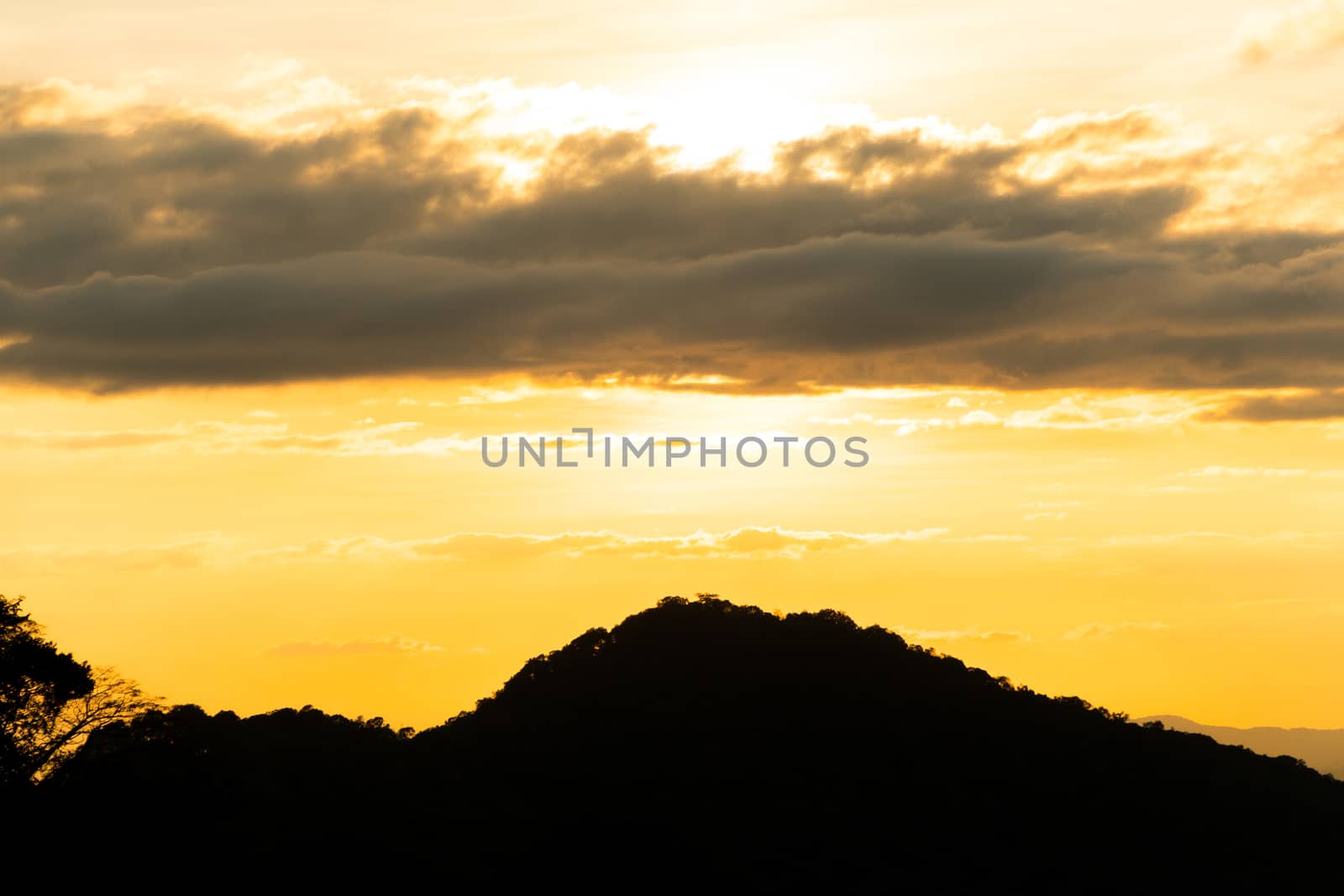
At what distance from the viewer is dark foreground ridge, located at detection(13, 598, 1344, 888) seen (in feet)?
331

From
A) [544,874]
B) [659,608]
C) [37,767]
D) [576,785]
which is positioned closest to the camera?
[37,767]

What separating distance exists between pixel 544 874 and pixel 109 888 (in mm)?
31552

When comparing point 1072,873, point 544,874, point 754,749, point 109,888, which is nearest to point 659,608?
point 754,749

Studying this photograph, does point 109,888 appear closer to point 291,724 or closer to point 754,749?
point 291,724

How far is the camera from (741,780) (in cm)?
11531

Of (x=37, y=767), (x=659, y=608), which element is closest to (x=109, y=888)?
(x=37, y=767)

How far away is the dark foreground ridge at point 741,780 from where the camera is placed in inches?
3971

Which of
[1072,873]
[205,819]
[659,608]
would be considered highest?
[659,608]

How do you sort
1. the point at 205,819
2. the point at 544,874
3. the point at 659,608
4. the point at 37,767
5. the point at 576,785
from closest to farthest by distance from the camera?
the point at 37,767 → the point at 205,819 → the point at 544,874 → the point at 576,785 → the point at 659,608

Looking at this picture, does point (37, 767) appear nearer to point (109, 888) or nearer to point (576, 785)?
point (109, 888)

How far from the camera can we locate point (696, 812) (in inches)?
4405

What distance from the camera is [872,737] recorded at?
12125cm

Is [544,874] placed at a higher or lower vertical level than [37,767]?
lower

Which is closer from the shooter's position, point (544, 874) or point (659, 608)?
point (544, 874)
